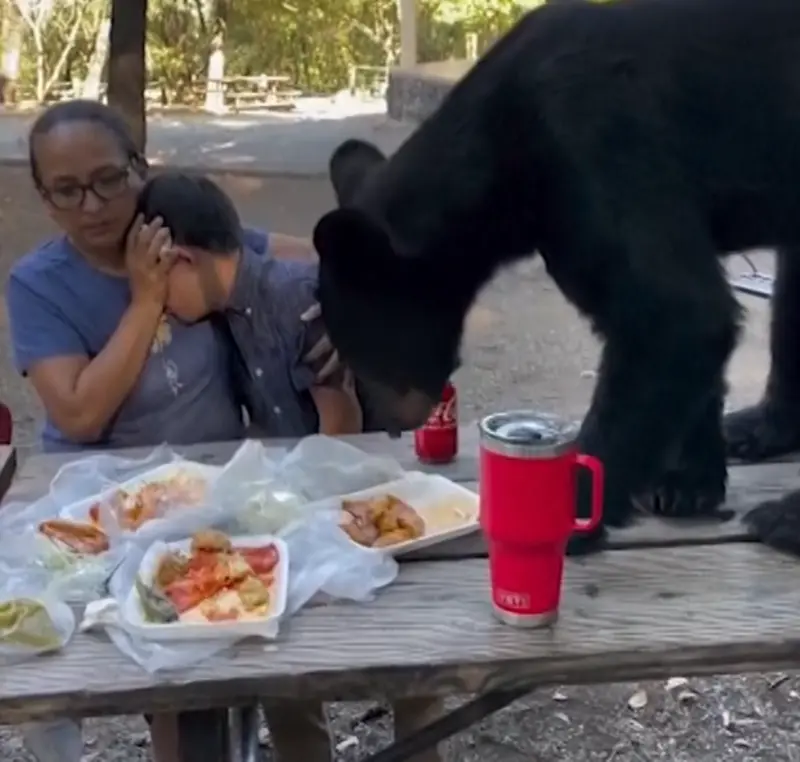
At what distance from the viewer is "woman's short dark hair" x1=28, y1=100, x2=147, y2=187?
1.99 meters

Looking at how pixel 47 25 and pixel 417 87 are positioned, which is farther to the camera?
pixel 47 25

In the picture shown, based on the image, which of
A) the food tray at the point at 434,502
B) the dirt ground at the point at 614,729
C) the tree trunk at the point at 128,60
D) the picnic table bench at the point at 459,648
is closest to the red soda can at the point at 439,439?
the food tray at the point at 434,502

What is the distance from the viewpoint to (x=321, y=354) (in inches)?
81.4

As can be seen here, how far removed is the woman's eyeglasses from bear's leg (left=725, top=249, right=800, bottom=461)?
3.21ft

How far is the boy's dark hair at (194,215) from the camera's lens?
194 cm

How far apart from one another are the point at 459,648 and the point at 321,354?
0.86 m

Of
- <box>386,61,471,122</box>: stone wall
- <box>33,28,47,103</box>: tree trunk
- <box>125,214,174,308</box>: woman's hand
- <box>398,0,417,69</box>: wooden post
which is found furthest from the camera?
<box>33,28,47,103</box>: tree trunk

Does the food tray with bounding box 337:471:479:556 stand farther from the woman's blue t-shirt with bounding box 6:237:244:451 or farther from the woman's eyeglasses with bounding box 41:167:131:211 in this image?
the woman's eyeglasses with bounding box 41:167:131:211

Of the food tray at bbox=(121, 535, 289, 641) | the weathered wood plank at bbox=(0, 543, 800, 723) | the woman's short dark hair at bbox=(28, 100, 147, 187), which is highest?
the woman's short dark hair at bbox=(28, 100, 147, 187)

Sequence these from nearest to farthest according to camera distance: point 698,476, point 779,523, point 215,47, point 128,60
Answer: point 779,523 → point 698,476 → point 128,60 → point 215,47

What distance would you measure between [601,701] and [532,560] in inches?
53.4

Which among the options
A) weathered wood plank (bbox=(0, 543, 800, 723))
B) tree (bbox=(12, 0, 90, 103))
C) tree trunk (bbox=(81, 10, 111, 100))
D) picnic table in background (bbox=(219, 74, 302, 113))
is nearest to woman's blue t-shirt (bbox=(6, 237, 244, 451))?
weathered wood plank (bbox=(0, 543, 800, 723))

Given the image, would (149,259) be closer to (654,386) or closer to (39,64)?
(654,386)

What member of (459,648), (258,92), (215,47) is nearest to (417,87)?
(258,92)
